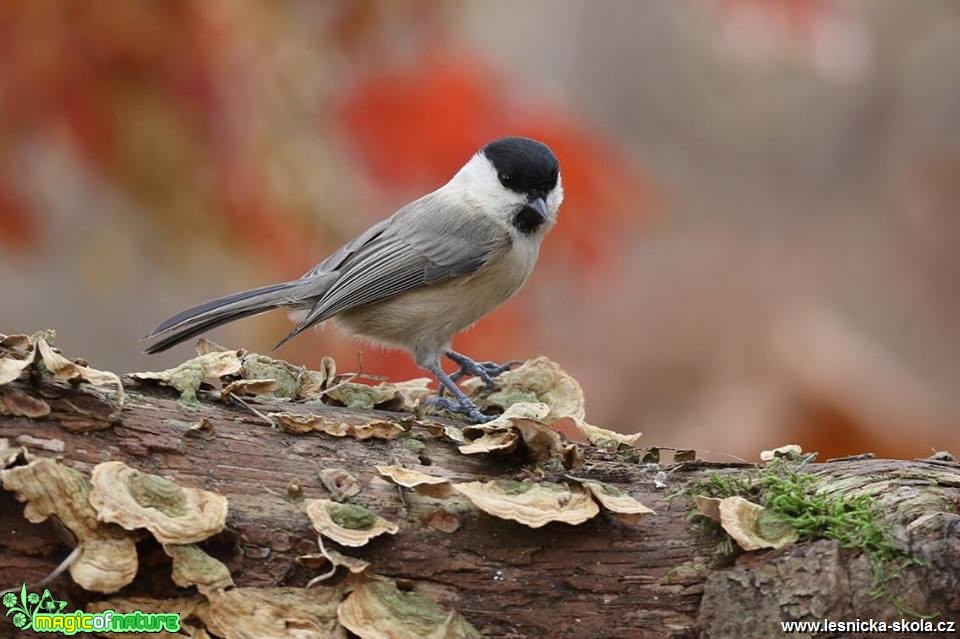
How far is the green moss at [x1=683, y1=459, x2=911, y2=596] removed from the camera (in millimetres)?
2150

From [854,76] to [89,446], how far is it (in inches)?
339

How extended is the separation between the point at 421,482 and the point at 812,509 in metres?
0.87

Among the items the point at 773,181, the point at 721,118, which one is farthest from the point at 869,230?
the point at 721,118

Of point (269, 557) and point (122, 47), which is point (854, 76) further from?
point (269, 557)

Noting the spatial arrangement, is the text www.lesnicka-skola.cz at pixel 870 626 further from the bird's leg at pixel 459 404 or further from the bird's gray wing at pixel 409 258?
the bird's gray wing at pixel 409 258

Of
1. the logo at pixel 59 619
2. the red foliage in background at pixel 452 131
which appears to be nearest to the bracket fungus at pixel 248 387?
the logo at pixel 59 619

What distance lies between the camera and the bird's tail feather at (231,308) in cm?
329

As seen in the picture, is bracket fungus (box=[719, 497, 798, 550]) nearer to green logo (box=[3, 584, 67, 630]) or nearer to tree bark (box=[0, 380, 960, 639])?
tree bark (box=[0, 380, 960, 639])

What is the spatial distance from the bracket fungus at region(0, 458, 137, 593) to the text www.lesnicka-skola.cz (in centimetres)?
136

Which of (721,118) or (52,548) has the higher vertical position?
(721,118)

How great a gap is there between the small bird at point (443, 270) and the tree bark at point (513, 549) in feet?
4.13

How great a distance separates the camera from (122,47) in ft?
13.3

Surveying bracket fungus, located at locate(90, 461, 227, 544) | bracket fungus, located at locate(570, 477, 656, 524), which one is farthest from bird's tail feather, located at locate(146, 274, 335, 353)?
bracket fungus, located at locate(570, 477, 656, 524)

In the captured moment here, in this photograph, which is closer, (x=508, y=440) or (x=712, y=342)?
(x=508, y=440)
